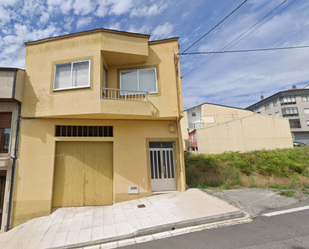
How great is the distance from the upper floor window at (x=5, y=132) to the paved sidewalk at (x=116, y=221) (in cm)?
328

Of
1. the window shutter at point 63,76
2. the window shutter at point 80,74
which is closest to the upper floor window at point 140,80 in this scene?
the window shutter at point 80,74

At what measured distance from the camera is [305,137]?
38.5m

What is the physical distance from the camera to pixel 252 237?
366 centimetres

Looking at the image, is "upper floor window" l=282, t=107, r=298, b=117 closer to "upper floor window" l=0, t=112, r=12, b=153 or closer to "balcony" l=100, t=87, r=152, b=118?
"balcony" l=100, t=87, r=152, b=118

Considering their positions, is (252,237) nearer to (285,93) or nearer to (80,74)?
(80,74)

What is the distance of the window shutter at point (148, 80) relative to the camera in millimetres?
7648

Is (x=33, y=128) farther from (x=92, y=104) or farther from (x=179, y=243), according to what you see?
(x=179, y=243)

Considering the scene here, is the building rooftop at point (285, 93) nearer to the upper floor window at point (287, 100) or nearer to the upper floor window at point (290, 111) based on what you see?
the upper floor window at point (287, 100)

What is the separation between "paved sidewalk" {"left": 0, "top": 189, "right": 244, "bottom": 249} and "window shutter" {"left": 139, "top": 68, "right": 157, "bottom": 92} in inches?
194

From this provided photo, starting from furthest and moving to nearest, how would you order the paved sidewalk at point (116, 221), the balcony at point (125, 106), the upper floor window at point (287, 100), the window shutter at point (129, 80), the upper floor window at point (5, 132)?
the upper floor window at point (287, 100)
the window shutter at point (129, 80)
the upper floor window at point (5, 132)
the balcony at point (125, 106)
the paved sidewalk at point (116, 221)

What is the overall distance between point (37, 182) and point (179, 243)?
612 cm

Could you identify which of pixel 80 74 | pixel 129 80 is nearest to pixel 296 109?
pixel 129 80

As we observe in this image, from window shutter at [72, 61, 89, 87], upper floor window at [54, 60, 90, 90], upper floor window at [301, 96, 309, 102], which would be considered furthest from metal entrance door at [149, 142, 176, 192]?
upper floor window at [301, 96, 309, 102]

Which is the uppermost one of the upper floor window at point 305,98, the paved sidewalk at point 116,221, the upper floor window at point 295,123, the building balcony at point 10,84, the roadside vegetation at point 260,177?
the upper floor window at point 305,98
